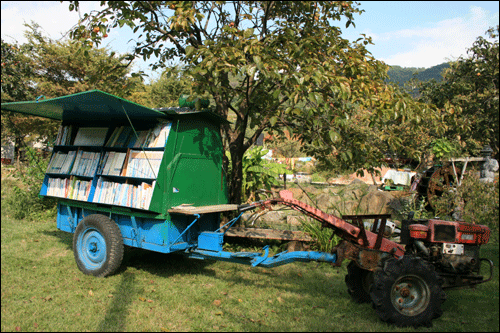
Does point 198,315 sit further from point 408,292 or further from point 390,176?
point 390,176

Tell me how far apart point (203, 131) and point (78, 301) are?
9.68 ft

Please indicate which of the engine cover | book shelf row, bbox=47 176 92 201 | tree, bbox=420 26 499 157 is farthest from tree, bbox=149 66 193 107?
the engine cover

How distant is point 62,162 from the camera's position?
21.3ft

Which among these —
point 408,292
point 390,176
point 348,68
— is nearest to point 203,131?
point 348,68

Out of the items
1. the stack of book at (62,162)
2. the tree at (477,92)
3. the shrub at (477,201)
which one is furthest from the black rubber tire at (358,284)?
the tree at (477,92)

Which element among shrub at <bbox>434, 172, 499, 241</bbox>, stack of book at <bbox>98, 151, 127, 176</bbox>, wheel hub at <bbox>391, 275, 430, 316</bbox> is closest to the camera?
wheel hub at <bbox>391, 275, 430, 316</bbox>

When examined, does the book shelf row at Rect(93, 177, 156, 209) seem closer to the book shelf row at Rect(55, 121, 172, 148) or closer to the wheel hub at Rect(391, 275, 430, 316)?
the book shelf row at Rect(55, 121, 172, 148)

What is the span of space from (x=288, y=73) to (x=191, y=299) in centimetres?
323

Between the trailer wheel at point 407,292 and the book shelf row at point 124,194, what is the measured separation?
3145 millimetres

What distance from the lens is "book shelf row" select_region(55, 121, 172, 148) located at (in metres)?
5.45

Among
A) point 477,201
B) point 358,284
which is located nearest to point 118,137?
point 358,284

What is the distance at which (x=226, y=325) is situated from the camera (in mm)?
4035

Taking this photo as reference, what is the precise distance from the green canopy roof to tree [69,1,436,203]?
3.08ft

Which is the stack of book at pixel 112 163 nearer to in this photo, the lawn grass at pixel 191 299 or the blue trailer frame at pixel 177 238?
the blue trailer frame at pixel 177 238
